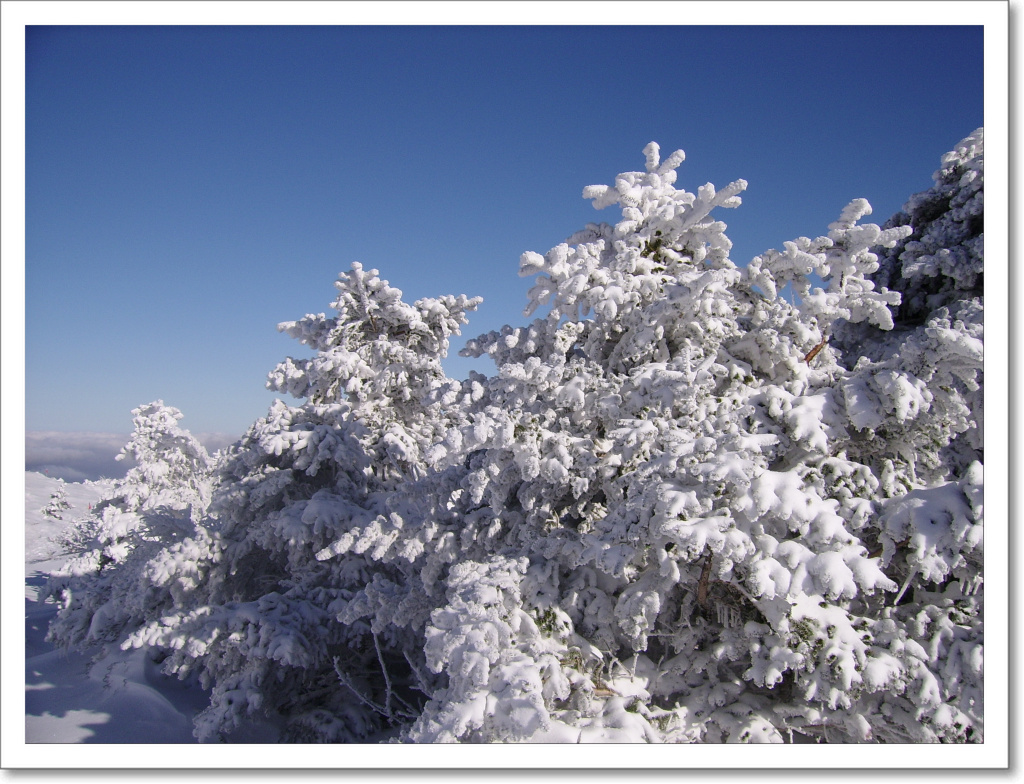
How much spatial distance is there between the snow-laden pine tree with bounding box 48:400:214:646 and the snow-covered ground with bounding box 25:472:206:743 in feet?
1.77

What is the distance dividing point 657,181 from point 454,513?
465cm

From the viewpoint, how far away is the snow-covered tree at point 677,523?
434 cm

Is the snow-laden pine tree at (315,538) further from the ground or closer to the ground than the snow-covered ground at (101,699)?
Result: further from the ground

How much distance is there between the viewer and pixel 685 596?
554cm

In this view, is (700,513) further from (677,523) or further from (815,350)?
(815,350)

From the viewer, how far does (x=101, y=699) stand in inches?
304

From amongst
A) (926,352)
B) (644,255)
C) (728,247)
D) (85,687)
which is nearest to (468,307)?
(644,255)

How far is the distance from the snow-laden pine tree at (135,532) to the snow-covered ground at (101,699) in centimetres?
54

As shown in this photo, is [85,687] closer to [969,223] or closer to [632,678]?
[632,678]

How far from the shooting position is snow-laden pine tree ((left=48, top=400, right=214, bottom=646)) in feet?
30.2

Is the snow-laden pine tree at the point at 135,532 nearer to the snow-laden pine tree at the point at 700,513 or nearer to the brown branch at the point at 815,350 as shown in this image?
the snow-laden pine tree at the point at 700,513

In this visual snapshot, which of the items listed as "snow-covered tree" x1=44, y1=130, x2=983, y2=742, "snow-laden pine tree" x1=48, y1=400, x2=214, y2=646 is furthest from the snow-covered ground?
"snow-covered tree" x1=44, y1=130, x2=983, y2=742

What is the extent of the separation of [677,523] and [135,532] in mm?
11059

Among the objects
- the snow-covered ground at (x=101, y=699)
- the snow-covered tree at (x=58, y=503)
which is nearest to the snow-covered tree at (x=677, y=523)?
the snow-covered ground at (x=101, y=699)
